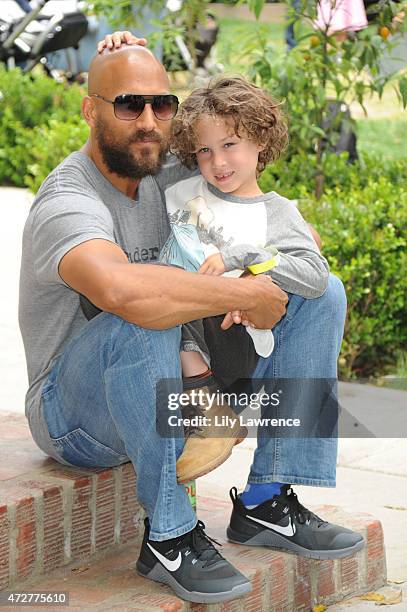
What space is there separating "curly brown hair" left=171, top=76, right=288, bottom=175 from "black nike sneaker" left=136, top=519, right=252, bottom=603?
1165mm

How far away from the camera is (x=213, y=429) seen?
306cm

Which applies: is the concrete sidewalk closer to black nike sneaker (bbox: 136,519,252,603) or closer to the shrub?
the shrub

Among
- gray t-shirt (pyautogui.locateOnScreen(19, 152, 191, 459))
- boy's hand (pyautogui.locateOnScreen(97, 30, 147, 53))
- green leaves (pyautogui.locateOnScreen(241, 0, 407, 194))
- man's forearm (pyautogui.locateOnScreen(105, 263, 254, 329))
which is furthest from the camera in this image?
green leaves (pyautogui.locateOnScreen(241, 0, 407, 194))

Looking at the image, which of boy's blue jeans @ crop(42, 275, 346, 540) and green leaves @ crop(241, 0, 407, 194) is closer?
boy's blue jeans @ crop(42, 275, 346, 540)

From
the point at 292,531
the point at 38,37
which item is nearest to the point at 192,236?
the point at 292,531

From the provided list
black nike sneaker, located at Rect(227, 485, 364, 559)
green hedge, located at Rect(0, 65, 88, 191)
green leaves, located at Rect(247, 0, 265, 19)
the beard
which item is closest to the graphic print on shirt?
the beard

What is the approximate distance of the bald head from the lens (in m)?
3.31

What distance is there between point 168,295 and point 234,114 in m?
0.72

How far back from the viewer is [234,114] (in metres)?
3.35

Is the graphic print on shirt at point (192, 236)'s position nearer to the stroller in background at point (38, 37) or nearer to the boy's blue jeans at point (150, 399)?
the boy's blue jeans at point (150, 399)

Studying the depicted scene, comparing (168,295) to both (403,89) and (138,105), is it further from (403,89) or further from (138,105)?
(403,89)

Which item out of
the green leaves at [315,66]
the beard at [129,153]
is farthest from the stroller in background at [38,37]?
the beard at [129,153]

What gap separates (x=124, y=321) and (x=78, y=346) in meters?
0.20

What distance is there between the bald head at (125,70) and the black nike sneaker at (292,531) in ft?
4.06
